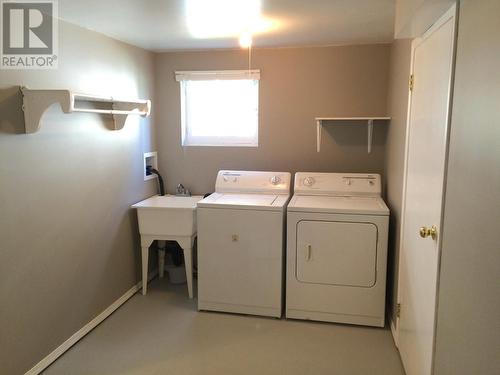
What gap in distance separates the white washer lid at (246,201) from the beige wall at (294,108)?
0.43 m

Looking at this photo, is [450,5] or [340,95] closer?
[450,5]

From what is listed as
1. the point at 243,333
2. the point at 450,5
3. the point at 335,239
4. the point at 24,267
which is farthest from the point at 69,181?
the point at 450,5

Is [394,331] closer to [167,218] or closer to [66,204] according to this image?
[167,218]

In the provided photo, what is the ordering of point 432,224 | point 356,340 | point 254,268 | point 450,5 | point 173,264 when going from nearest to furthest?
point 450,5 < point 432,224 < point 356,340 < point 254,268 < point 173,264

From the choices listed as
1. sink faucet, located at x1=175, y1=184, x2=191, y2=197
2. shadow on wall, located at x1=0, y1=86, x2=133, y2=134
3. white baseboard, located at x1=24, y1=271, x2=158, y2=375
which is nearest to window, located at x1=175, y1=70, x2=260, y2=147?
sink faucet, located at x1=175, y1=184, x2=191, y2=197

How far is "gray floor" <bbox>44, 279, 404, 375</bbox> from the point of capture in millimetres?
2436

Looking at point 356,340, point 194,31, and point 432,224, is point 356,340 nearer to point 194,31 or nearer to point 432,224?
point 432,224

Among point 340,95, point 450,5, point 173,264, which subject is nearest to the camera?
point 450,5

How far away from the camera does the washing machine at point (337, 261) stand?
9.29ft

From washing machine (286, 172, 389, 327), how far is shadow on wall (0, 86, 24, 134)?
1.74 metres

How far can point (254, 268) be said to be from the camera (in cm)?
302

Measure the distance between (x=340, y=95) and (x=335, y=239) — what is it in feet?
4.27

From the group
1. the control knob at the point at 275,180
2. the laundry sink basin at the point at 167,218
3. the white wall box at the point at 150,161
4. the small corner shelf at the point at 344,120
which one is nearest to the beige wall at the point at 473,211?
the small corner shelf at the point at 344,120

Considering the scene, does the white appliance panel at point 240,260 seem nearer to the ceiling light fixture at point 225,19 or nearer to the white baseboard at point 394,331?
the white baseboard at point 394,331
